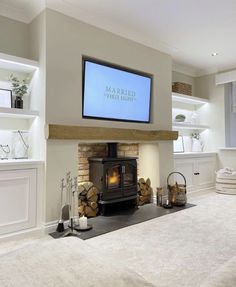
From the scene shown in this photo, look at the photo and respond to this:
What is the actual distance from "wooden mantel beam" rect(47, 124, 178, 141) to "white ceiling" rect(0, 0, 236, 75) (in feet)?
4.74

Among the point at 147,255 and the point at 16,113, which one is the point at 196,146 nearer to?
the point at 147,255

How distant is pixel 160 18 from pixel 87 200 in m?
2.74

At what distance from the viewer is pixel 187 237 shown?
2730mm

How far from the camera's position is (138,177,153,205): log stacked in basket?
424 centimetres

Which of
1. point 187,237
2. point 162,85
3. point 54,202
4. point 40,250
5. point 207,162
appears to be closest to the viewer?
point 40,250

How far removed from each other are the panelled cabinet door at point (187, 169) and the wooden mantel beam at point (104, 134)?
631 mm

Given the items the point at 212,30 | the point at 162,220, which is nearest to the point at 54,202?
the point at 162,220

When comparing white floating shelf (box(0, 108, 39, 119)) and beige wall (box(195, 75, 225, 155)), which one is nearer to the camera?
white floating shelf (box(0, 108, 39, 119))

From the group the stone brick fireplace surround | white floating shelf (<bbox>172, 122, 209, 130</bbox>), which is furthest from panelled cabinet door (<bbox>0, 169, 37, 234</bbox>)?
white floating shelf (<bbox>172, 122, 209, 130</bbox>)

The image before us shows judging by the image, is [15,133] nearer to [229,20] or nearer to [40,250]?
[40,250]

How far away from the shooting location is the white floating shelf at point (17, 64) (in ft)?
9.22

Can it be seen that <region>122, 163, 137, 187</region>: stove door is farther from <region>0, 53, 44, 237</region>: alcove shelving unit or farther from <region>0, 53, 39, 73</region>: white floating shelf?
<region>0, 53, 39, 73</region>: white floating shelf

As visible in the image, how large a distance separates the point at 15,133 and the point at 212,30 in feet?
10.7

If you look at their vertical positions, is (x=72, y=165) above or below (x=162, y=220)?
above
